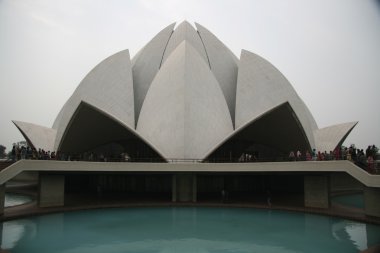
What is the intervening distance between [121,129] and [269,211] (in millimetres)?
12750

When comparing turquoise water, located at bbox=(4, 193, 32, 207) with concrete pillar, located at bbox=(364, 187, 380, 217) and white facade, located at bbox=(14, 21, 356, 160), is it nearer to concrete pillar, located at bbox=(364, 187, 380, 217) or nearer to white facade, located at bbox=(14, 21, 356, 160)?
white facade, located at bbox=(14, 21, 356, 160)

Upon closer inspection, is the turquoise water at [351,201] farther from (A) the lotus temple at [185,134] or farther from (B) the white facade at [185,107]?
(B) the white facade at [185,107]

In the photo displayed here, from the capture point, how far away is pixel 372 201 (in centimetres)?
1362

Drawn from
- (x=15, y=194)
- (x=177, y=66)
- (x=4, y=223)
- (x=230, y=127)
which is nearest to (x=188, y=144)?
(x=230, y=127)

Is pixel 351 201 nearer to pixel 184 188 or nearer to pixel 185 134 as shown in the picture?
pixel 184 188

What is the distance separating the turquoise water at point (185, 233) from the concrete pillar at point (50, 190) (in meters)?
1.81

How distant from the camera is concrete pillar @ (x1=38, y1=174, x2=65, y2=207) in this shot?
52.6ft

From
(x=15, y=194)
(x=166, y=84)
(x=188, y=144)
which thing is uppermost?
(x=166, y=84)

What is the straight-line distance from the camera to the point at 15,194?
Answer: 23531 mm

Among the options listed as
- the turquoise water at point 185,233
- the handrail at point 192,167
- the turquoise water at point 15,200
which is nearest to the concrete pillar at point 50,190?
the handrail at point 192,167

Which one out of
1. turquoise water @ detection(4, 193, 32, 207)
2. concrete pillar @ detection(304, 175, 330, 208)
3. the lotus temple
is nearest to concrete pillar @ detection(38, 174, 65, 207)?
the lotus temple

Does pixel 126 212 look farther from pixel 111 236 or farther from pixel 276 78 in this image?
pixel 276 78

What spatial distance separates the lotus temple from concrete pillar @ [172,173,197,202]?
56 millimetres

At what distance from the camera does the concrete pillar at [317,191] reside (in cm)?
1598
